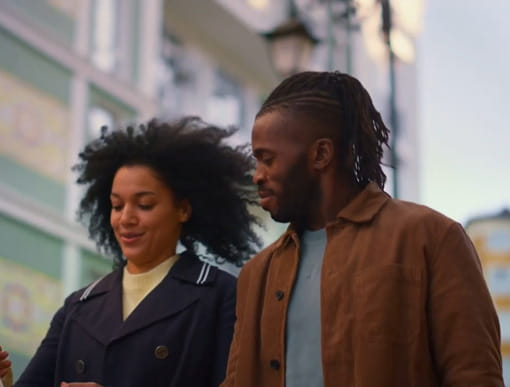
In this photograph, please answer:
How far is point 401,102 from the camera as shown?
32.0 m

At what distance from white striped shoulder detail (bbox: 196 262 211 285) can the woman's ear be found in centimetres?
21

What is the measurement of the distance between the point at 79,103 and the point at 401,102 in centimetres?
1431

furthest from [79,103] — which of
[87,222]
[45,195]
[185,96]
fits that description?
[87,222]

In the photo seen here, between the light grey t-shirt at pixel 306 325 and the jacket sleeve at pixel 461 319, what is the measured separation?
34cm

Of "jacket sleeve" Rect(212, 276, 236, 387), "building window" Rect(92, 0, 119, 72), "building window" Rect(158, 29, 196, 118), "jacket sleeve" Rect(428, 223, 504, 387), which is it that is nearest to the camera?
"jacket sleeve" Rect(428, 223, 504, 387)

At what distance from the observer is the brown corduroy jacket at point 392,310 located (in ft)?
12.3

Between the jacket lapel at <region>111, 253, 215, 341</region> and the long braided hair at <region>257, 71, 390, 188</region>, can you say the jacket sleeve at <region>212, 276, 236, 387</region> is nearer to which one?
the jacket lapel at <region>111, 253, 215, 341</region>

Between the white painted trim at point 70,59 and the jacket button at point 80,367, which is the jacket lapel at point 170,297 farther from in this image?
the white painted trim at point 70,59

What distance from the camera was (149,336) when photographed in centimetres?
506

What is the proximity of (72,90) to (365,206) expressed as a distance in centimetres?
1505

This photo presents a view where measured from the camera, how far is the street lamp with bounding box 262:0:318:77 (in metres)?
12.8

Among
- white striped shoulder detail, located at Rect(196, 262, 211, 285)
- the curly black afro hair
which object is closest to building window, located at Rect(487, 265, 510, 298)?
the curly black afro hair

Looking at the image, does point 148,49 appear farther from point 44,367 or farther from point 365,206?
point 365,206

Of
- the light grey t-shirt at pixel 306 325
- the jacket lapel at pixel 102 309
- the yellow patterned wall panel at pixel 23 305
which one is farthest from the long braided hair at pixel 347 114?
the yellow patterned wall panel at pixel 23 305
